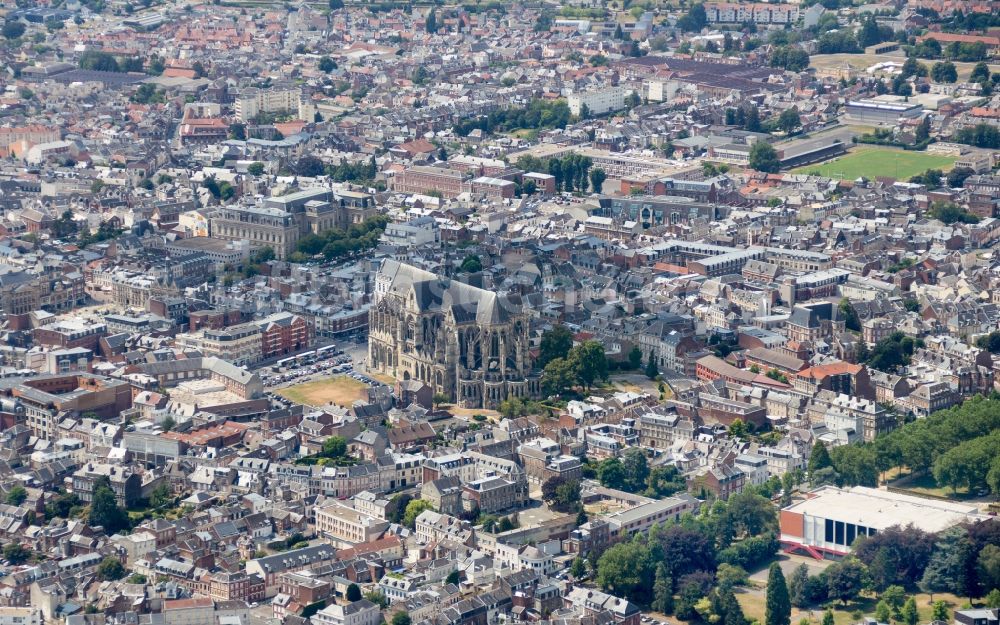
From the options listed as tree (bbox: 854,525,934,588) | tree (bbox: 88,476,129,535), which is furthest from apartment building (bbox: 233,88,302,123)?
tree (bbox: 854,525,934,588)

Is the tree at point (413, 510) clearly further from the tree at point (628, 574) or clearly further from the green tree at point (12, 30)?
the green tree at point (12, 30)

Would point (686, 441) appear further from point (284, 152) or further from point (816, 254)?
point (284, 152)

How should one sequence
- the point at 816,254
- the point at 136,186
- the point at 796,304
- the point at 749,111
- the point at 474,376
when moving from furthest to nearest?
the point at 749,111, the point at 136,186, the point at 816,254, the point at 796,304, the point at 474,376

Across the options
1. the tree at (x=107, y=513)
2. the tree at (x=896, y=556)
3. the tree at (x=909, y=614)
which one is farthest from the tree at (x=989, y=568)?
the tree at (x=107, y=513)

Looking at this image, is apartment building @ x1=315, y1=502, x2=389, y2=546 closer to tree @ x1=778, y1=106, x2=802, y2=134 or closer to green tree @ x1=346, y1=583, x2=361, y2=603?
green tree @ x1=346, y1=583, x2=361, y2=603

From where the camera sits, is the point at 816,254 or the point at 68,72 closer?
the point at 816,254

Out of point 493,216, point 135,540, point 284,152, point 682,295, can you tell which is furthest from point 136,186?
point 135,540
